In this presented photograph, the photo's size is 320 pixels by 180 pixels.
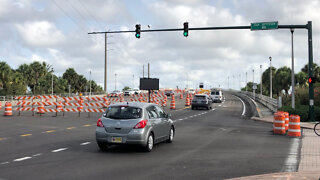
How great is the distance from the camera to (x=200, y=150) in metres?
12.0

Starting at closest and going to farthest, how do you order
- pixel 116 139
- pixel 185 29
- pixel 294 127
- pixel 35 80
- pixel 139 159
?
1. pixel 139 159
2. pixel 116 139
3. pixel 294 127
4. pixel 185 29
5. pixel 35 80

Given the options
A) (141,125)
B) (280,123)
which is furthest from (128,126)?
(280,123)

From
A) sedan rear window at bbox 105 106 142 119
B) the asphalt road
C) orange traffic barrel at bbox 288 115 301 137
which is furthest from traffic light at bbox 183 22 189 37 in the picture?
sedan rear window at bbox 105 106 142 119

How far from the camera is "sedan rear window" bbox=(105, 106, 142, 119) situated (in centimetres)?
1152

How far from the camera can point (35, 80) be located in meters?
79.8

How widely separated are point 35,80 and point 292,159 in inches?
2995

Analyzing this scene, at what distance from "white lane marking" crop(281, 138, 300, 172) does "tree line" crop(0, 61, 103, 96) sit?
165 ft

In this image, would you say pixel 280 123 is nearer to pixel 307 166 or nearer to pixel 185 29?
pixel 307 166

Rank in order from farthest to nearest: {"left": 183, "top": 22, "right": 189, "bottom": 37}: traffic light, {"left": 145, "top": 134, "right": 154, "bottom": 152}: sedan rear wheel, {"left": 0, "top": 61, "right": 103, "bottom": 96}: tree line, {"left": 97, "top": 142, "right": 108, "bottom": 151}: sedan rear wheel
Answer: {"left": 0, "top": 61, "right": 103, "bottom": 96}: tree line → {"left": 183, "top": 22, "right": 189, "bottom": 37}: traffic light → {"left": 97, "top": 142, "right": 108, "bottom": 151}: sedan rear wheel → {"left": 145, "top": 134, "right": 154, "bottom": 152}: sedan rear wheel

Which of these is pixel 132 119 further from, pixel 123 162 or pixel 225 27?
pixel 225 27

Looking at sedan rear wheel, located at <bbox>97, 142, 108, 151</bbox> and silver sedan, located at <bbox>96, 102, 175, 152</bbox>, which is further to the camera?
sedan rear wheel, located at <bbox>97, 142, 108, 151</bbox>

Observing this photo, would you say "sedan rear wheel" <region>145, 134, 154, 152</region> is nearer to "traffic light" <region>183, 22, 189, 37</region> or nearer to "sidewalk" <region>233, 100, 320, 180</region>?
"sidewalk" <region>233, 100, 320, 180</region>

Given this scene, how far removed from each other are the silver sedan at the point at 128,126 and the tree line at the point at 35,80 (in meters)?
48.6

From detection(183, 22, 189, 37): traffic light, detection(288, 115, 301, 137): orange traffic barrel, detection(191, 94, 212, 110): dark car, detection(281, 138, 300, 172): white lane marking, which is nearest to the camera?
detection(281, 138, 300, 172): white lane marking
